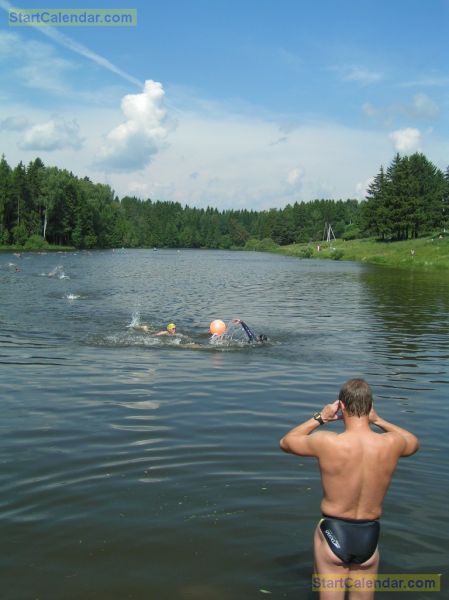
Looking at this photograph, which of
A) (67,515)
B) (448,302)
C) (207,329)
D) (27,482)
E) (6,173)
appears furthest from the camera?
(6,173)

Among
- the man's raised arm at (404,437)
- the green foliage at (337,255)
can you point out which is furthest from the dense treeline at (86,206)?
→ the man's raised arm at (404,437)

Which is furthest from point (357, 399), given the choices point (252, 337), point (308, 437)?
point (252, 337)

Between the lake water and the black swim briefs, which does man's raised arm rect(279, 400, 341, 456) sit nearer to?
the black swim briefs

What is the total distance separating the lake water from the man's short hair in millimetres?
2134

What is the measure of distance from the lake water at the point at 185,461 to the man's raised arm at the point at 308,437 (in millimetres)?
1688

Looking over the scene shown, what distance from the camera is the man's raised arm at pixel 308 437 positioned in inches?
203

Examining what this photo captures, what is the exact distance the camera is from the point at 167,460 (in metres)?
9.24

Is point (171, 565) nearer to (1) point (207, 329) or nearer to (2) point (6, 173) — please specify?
(1) point (207, 329)

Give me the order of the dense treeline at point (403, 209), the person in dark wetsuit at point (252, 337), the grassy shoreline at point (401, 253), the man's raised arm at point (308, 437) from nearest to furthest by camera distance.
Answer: the man's raised arm at point (308, 437) < the person in dark wetsuit at point (252, 337) < the grassy shoreline at point (401, 253) < the dense treeline at point (403, 209)

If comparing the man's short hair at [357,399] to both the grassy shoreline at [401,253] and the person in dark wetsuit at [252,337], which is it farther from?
the grassy shoreline at [401,253]

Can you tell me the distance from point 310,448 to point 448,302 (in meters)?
30.9

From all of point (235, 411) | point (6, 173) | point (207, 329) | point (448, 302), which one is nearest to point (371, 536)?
point (235, 411)

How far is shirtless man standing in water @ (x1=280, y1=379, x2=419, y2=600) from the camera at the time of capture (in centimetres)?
496

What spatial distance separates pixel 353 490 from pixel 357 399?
0.73 meters
